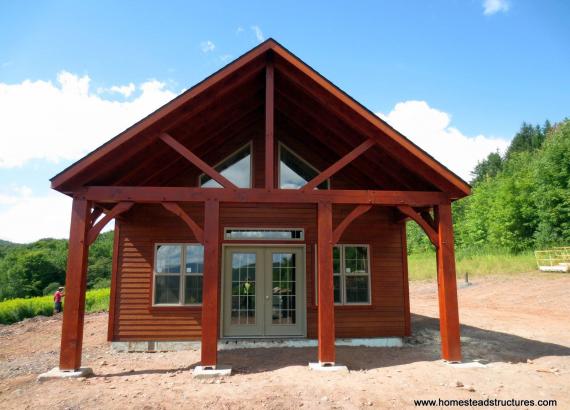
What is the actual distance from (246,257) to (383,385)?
14.8 ft

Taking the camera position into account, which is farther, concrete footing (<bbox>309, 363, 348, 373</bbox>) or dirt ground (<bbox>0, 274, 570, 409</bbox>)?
concrete footing (<bbox>309, 363, 348, 373</bbox>)

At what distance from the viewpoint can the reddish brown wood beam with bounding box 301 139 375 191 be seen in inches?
271

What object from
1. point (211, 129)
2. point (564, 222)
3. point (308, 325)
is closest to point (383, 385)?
point (308, 325)

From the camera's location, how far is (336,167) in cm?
701

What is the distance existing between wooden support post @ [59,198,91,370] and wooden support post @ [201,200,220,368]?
6.63 feet

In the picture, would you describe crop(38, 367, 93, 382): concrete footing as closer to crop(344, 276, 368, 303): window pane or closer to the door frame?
the door frame

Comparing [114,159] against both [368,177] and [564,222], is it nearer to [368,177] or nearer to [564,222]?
[368,177]

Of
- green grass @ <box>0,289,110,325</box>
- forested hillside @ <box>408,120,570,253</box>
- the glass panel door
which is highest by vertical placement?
forested hillside @ <box>408,120,570,253</box>

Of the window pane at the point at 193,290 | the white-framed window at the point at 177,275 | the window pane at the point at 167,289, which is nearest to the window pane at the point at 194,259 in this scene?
the white-framed window at the point at 177,275

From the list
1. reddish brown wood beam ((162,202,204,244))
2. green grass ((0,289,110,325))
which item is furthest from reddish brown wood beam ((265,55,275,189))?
green grass ((0,289,110,325))

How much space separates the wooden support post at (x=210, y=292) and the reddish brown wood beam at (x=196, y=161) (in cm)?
40

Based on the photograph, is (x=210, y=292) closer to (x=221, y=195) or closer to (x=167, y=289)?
(x=221, y=195)

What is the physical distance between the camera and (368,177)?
9258mm

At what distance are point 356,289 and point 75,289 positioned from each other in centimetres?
611
